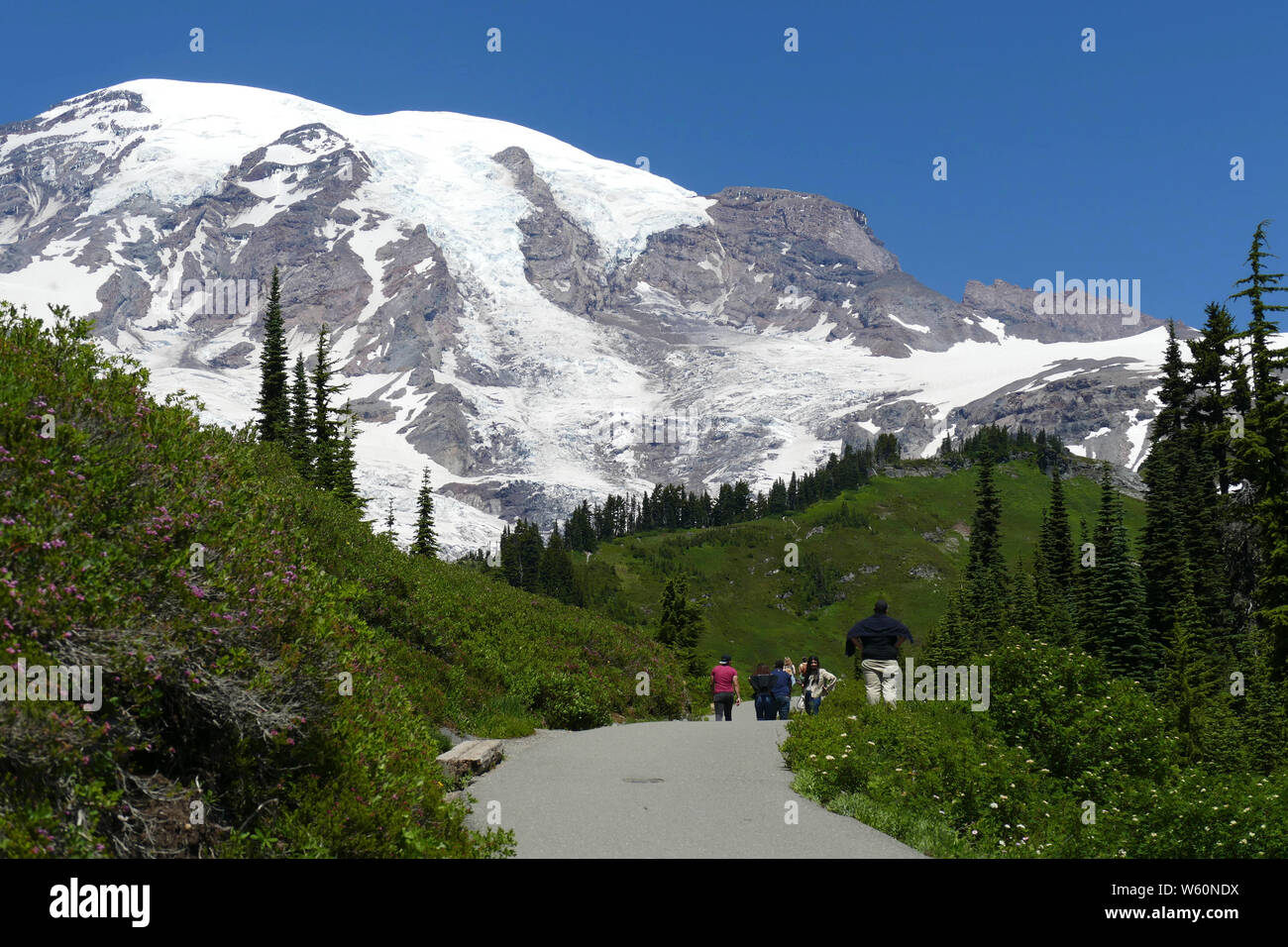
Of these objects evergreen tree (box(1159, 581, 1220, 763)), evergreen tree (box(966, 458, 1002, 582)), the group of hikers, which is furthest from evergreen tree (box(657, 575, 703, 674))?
the group of hikers

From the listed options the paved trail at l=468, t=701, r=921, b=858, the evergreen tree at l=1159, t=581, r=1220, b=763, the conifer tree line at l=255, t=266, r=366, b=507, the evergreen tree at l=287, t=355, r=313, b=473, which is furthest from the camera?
the conifer tree line at l=255, t=266, r=366, b=507

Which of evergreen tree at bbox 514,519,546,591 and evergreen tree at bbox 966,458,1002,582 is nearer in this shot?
evergreen tree at bbox 966,458,1002,582

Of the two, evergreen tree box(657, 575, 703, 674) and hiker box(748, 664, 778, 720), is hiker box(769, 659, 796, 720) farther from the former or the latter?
evergreen tree box(657, 575, 703, 674)

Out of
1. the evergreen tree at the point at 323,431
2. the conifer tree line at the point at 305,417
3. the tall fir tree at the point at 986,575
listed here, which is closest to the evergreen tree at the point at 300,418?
the conifer tree line at the point at 305,417

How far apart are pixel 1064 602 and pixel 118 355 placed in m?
86.8

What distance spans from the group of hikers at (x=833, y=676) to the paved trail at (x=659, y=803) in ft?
9.93

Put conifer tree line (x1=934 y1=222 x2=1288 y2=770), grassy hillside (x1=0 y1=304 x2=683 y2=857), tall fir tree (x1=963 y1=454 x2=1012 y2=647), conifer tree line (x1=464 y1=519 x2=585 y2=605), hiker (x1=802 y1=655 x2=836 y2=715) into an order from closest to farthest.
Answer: grassy hillside (x1=0 y1=304 x2=683 y2=857), hiker (x1=802 y1=655 x2=836 y2=715), conifer tree line (x1=934 y1=222 x2=1288 y2=770), tall fir tree (x1=963 y1=454 x2=1012 y2=647), conifer tree line (x1=464 y1=519 x2=585 y2=605)

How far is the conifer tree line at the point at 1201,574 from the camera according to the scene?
42094mm

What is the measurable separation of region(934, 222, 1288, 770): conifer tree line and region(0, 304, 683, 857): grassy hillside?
34.8 meters

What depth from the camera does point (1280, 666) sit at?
39.9m

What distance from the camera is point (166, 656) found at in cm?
826

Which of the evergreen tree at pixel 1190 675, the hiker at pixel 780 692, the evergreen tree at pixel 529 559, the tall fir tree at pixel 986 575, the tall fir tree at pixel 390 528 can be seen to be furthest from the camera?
the evergreen tree at pixel 529 559

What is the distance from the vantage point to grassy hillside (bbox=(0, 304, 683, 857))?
7.47 m

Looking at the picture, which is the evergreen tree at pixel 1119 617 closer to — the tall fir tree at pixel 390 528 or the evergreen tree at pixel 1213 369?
the evergreen tree at pixel 1213 369
